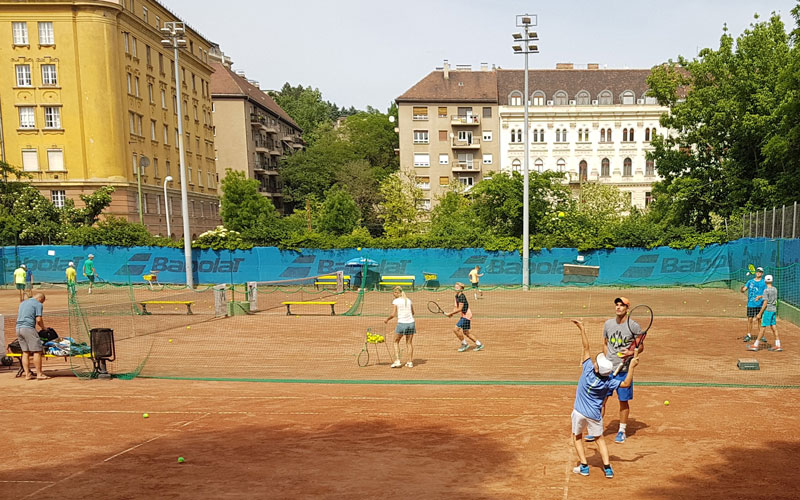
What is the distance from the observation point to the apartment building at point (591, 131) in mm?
62781

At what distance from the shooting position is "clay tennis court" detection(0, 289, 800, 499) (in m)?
7.06

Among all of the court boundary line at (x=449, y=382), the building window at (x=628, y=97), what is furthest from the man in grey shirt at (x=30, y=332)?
the building window at (x=628, y=97)

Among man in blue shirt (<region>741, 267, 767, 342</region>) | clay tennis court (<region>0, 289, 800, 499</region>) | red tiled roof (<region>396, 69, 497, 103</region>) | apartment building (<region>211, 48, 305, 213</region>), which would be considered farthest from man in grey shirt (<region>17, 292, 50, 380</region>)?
red tiled roof (<region>396, 69, 497, 103</region>)

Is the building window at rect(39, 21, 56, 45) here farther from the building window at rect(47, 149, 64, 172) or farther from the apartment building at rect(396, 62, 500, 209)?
the apartment building at rect(396, 62, 500, 209)

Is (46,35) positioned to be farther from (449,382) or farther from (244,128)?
(449,382)

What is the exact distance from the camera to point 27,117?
41.6 meters

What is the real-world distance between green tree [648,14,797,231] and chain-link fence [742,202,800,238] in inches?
126

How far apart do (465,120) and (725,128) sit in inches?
1335

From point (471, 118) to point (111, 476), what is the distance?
6088 centimetres

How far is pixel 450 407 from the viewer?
10.5 m

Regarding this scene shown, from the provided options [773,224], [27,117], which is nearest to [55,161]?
[27,117]

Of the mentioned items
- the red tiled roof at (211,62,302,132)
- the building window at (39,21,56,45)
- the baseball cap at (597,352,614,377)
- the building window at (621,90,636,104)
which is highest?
the red tiled roof at (211,62,302,132)

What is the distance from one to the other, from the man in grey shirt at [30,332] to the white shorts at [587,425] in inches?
439

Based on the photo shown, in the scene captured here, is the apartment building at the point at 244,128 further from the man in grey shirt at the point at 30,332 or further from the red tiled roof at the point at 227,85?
the man in grey shirt at the point at 30,332
